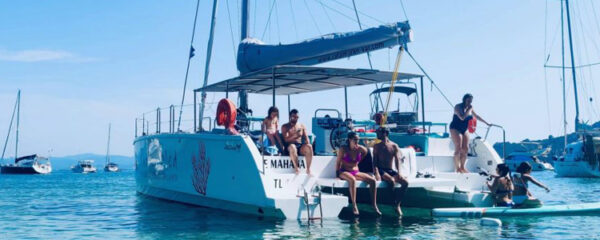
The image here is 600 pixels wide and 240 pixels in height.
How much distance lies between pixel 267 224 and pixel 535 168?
6671 centimetres

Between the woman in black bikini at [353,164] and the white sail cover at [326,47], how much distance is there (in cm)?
232

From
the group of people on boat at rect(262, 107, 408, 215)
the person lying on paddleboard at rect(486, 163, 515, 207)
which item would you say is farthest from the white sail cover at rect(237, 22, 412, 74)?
the person lying on paddleboard at rect(486, 163, 515, 207)

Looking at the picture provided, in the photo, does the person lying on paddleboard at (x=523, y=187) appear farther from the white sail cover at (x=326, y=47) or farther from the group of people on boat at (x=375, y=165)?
the white sail cover at (x=326, y=47)

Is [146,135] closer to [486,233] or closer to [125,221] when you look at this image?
[125,221]

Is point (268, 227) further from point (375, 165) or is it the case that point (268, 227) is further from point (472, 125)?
point (472, 125)

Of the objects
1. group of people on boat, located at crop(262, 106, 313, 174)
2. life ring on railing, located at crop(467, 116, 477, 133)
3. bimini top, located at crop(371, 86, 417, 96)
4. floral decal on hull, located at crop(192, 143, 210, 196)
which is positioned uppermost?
bimini top, located at crop(371, 86, 417, 96)

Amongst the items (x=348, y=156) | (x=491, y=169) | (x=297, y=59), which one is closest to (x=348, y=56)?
(x=297, y=59)

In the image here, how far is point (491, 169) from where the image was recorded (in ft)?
42.2

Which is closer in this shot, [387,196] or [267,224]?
[267,224]

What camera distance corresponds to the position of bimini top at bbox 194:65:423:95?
39.2 feet

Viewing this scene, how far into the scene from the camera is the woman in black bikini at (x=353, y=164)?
10570 mm

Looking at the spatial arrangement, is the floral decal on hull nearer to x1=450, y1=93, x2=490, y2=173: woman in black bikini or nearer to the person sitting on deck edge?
the person sitting on deck edge

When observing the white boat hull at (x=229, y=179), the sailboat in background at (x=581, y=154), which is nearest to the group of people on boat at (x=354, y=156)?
the white boat hull at (x=229, y=179)

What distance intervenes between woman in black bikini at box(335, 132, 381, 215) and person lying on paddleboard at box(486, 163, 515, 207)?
7.96 ft
